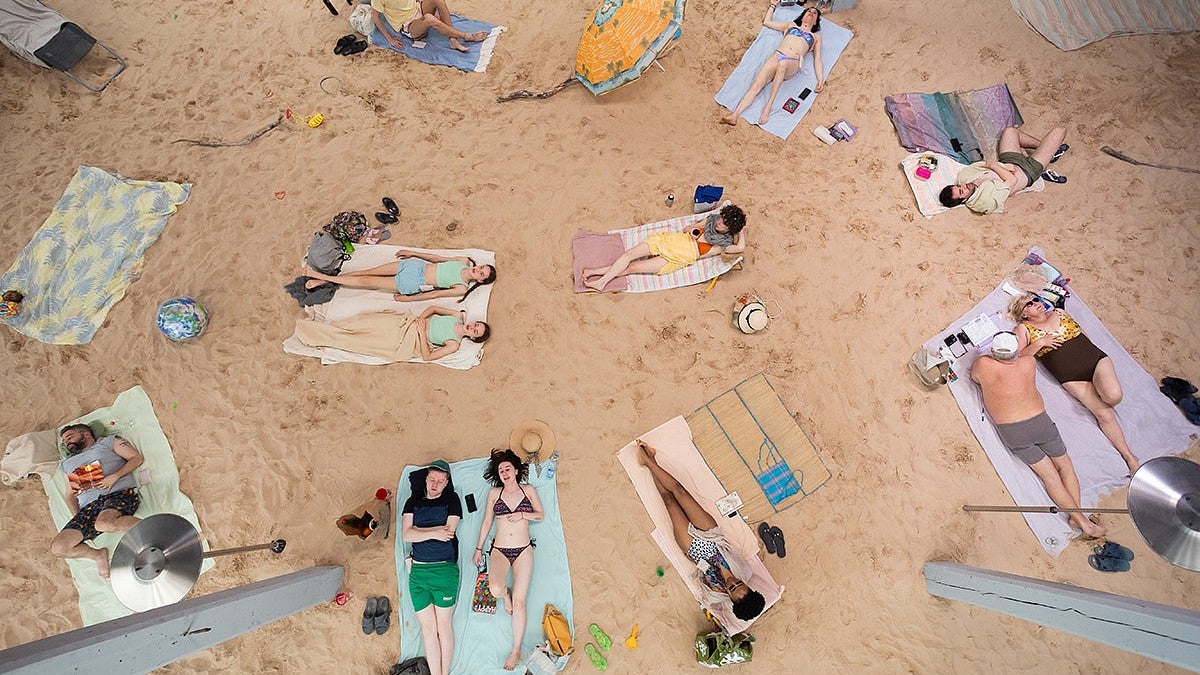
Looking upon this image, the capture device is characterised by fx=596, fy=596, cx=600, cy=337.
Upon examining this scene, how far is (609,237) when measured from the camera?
5352mm

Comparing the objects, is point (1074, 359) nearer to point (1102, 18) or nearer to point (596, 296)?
point (1102, 18)

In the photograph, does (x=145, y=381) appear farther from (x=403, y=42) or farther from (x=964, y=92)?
(x=964, y=92)

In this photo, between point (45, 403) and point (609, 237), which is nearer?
point (45, 403)

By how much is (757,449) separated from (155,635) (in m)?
3.93

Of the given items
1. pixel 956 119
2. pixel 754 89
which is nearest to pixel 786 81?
pixel 754 89

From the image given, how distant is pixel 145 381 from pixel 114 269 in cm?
114

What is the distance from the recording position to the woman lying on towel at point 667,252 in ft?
16.7

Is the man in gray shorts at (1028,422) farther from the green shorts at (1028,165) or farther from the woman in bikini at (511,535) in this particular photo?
the woman in bikini at (511,535)

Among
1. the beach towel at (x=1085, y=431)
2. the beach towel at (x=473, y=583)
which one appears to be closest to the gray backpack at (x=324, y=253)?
the beach towel at (x=473, y=583)

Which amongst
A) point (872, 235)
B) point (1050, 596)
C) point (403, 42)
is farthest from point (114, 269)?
point (1050, 596)

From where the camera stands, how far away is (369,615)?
443 cm

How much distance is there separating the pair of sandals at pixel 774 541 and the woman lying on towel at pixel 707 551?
238 mm

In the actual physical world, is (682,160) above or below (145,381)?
above

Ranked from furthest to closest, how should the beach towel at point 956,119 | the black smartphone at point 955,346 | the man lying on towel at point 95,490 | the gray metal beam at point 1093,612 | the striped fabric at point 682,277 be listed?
the beach towel at point 956,119, the striped fabric at point 682,277, the black smartphone at point 955,346, the man lying on towel at point 95,490, the gray metal beam at point 1093,612
